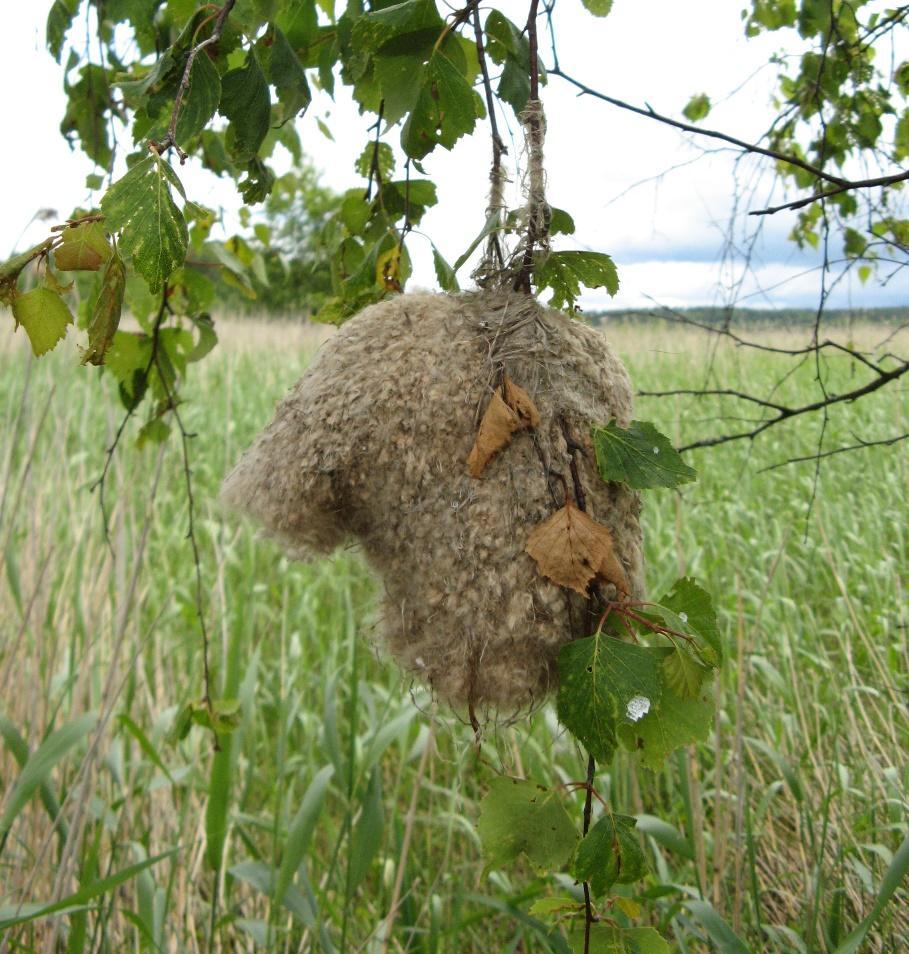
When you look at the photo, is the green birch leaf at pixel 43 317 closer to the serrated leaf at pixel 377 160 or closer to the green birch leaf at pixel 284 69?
the green birch leaf at pixel 284 69

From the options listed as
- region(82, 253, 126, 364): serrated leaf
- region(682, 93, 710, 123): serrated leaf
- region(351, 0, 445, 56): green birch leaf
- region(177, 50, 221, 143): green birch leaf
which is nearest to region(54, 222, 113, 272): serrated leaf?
region(82, 253, 126, 364): serrated leaf

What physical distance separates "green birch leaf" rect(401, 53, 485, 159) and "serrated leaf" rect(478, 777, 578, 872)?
1.64 feet

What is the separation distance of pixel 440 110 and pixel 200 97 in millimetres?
195

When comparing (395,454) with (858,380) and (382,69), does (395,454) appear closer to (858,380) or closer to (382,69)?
(382,69)

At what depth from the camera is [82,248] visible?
514 mm

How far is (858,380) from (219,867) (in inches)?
115

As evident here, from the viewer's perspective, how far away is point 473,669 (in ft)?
1.89

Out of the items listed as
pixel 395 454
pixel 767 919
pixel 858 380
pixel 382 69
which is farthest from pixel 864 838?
pixel 858 380

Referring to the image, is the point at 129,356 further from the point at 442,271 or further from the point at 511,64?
the point at 511,64

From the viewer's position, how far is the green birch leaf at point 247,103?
0.69 m


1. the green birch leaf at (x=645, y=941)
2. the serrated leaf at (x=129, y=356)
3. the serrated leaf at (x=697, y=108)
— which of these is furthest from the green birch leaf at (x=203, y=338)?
the serrated leaf at (x=697, y=108)

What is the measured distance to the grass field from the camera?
4.23 feet

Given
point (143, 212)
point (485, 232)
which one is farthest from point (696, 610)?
point (143, 212)

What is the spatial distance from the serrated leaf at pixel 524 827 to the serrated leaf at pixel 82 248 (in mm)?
442
